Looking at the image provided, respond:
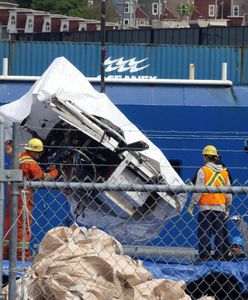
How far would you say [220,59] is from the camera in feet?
67.3

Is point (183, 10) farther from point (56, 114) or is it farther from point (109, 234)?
point (109, 234)

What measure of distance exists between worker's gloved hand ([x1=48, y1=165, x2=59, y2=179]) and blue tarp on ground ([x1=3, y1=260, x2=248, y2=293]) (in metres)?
1.19

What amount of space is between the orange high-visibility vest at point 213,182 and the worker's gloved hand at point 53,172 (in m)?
1.57

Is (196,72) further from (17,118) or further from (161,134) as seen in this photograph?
(17,118)

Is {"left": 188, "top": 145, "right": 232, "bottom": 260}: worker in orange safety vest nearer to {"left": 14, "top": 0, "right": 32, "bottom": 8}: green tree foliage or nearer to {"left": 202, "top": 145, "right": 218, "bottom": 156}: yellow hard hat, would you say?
{"left": 202, "top": 145, "right": 218, "bottom": 156}: yellow hard hat

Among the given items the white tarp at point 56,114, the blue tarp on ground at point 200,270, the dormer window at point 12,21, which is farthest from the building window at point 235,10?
the blue tarp on ground at point 200,270

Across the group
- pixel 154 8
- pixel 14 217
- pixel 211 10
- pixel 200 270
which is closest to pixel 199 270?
pixel 200 270

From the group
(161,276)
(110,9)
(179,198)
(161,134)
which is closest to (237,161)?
(161,134)

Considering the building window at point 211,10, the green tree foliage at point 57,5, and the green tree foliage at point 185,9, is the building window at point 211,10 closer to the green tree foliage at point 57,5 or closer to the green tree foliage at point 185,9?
the green tree foliage at point 185,9

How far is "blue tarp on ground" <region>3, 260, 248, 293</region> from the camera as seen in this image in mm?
9773

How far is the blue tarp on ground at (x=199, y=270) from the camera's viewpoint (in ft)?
32.1

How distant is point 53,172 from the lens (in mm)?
11000

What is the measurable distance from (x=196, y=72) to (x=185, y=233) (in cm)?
830

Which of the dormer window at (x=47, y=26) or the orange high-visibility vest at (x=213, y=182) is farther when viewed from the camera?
the dormer window at (x=47, y=26)
